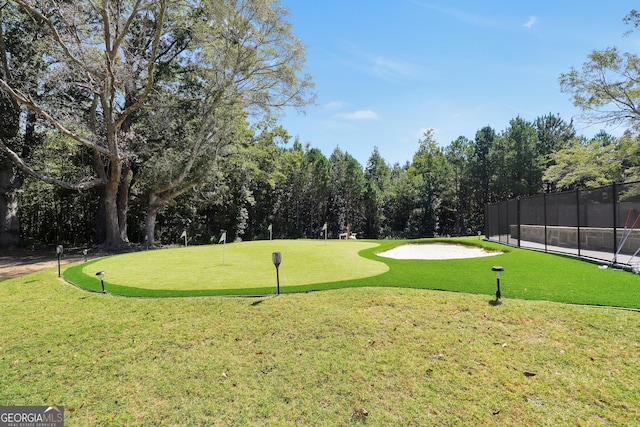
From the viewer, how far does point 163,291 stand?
19.9 ft

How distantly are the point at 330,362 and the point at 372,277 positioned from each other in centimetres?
330

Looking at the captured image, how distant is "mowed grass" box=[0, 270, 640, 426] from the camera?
3020 millimetres

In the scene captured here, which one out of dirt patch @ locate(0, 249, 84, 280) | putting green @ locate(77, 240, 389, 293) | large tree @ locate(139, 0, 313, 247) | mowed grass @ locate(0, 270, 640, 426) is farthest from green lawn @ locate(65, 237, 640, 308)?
large tree @ locate(139, 0, 313, 247)

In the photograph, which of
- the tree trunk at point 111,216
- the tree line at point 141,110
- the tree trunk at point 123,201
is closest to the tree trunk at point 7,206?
the tree line at point 141,110

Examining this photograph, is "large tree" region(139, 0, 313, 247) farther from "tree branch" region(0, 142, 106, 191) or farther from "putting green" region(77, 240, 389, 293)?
"putting green" region(77, 240, 389, 293)

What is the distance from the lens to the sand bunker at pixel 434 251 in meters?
11.3

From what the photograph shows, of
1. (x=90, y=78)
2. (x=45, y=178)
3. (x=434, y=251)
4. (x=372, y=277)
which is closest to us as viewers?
(x=372, y=277)

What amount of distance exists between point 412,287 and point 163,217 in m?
26.1
